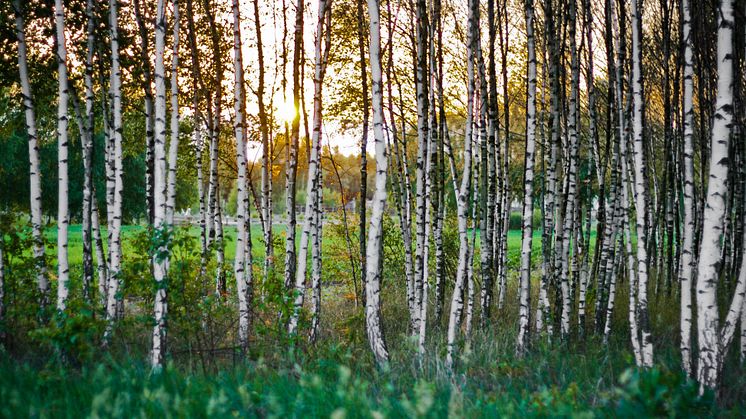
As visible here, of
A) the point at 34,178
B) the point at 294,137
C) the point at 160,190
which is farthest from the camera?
the point at 294,137

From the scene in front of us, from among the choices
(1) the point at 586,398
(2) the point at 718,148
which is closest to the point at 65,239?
(1) the point at 586,398

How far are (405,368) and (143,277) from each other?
3.05 meters

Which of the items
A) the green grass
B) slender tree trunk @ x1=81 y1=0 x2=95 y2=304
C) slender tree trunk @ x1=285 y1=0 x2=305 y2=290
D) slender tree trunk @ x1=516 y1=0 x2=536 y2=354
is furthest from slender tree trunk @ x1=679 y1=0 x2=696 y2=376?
slender tree trunk @ x1=81 y1=0 x2=95 y2=304

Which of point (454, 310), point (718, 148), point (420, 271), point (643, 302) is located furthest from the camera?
point (420, 271)

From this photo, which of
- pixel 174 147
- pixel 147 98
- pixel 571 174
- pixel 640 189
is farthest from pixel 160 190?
pixel 571 174

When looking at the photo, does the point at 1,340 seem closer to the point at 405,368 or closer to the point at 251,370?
the point at 251,370

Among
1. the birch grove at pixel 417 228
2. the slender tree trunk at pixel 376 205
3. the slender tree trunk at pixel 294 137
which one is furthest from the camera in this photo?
the slender tree trunk at pixel 294 137

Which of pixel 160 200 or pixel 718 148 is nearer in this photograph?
pixel 718 148

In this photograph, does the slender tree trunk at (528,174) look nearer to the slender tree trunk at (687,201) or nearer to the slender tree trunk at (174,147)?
the slender tree trunk at (687,201)

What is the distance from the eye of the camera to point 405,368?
5594mm

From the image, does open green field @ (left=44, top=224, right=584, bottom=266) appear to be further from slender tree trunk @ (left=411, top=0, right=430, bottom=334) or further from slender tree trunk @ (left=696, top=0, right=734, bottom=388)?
slender tree trunk @ (left=696, top=0, right=734, bottom=388)

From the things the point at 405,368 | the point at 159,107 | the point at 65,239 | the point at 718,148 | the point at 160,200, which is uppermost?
the point at 159,107

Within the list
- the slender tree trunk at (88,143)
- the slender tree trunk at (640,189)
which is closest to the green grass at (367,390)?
the slender tree trunk at (640,189)

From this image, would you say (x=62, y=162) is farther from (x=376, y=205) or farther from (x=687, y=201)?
(x=687, y=201)
